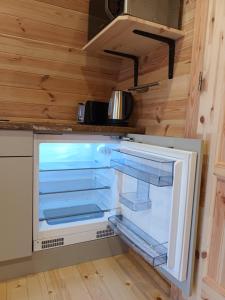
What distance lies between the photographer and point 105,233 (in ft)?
5.14

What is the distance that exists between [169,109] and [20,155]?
2.84ft

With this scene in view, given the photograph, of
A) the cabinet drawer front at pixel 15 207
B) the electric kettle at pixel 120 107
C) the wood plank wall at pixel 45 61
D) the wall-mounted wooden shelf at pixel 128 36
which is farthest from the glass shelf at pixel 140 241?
the wall-mounted wooden shelf at pixel 128 36

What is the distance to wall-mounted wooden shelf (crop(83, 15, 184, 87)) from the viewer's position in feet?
3.90

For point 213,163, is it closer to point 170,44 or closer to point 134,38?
point 170,44

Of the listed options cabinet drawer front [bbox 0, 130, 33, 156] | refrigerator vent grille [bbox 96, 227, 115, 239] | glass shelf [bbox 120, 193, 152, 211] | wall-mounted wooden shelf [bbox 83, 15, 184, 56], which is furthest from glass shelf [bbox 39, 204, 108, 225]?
wall-mounted wooden shelf [bbox 83, 15, 184, 56]

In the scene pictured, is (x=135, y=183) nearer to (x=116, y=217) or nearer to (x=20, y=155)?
(x=116, y=217)

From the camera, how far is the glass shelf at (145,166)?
1138mm

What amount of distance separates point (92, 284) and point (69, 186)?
2.22ft

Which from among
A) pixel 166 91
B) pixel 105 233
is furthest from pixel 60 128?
pixel 105 233

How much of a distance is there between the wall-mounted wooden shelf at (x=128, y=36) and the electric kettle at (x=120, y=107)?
293 mm

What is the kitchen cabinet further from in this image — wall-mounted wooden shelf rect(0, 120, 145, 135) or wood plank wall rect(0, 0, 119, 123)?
wood plank wall rect(0, 0, 119, 123)

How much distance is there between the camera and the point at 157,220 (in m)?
1.27

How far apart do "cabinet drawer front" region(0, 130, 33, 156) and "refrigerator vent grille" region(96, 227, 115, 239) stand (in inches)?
27.2

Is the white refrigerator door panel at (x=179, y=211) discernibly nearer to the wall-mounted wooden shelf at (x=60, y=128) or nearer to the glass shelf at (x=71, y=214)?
the wall-mounted wooden shelf at (x=60, y=128)
